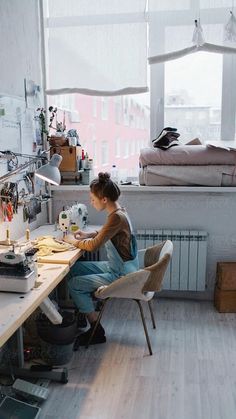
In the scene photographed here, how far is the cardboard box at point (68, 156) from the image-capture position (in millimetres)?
3502

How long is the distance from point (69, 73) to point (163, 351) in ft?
7.61

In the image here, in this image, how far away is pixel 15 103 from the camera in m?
2.89

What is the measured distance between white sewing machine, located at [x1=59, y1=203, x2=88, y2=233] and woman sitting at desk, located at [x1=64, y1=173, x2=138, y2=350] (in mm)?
127

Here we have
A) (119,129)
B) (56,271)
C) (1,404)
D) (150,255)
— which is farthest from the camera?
(119,129)

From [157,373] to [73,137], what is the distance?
1978 mm

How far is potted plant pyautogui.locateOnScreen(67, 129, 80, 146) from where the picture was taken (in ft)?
11.6

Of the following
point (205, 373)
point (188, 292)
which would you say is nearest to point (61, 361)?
point (205, 373)

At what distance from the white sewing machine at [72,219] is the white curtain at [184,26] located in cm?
136

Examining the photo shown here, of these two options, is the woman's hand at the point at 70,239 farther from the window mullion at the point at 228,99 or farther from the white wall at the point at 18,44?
the window mullion at the point at 228,99

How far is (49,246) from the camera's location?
2.72 meters

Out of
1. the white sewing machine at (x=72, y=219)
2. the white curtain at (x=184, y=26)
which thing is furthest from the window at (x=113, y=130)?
the white sewing machine at (x=72, y=219)

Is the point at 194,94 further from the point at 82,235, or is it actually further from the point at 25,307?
the point at 25,307

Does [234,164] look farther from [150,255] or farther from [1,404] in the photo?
[1,404]

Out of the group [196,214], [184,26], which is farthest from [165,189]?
[184,26]
